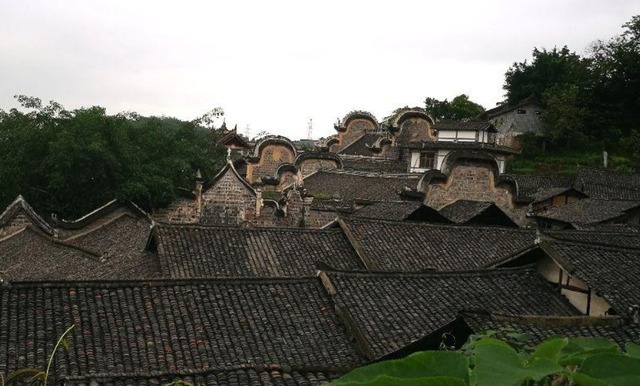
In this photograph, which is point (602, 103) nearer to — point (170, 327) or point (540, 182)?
point (540, 182)

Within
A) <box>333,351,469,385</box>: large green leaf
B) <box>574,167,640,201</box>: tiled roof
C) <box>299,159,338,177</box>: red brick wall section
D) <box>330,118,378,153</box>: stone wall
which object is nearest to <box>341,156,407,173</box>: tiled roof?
<box>299,159,338,177</box>: red brick wall section

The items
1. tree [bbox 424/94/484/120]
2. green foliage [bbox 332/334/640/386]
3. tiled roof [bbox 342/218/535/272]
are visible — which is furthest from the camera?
tree [bbox 424/94/484/120]

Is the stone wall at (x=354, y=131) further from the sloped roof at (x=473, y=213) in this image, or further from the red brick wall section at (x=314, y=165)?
the sloped roof at (x=473, y=213)

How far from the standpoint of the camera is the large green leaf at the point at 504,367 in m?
1.53

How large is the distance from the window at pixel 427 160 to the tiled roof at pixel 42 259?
18892 millimetres

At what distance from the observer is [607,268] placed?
1078 centimetres

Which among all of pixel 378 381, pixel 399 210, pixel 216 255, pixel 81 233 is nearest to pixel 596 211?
pixel 399 210

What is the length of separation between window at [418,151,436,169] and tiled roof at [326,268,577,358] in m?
20.8

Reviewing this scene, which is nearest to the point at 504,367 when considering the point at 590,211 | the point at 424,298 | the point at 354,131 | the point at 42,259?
the point at 424,298

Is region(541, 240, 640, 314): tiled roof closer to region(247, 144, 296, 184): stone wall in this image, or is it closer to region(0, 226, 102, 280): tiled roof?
region(0, 226, 102, 280): tiled roof

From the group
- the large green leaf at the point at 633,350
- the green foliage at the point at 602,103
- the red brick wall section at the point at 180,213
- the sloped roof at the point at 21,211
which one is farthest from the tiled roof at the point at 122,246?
the green foliage at the point at 602,103

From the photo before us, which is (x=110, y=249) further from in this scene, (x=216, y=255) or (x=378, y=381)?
(x=378, y=381)

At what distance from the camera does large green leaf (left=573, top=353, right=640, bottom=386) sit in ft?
5.09

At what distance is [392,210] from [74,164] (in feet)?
37.0
